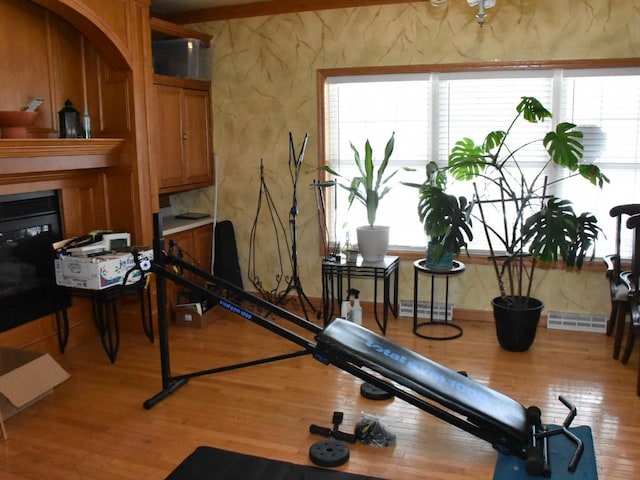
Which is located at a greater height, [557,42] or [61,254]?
[557,42]

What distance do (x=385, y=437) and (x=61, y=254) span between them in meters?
2.38

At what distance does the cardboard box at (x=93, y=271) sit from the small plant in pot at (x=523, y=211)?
2281 mm

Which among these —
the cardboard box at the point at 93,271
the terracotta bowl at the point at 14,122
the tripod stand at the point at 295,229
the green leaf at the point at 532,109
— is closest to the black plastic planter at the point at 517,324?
the green leaf at the point at 532,109

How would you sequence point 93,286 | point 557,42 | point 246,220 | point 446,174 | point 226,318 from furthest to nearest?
A: 1. point 246,220
2. point 226,318
3. point 446,174
4. point 557,42
5. point 93,286

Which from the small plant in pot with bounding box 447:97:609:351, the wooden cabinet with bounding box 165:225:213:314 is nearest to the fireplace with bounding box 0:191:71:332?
the wooden cabinet with bounding box 165:225:213:314

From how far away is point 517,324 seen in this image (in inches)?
158

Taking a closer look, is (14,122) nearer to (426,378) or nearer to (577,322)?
(426,378)

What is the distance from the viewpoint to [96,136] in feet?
14.3

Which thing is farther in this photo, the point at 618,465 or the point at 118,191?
the point at 118,191

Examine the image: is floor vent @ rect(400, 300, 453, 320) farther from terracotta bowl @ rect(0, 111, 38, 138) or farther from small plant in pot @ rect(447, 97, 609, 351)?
terracotta bowl @ rect(0, 111, 38, 138)

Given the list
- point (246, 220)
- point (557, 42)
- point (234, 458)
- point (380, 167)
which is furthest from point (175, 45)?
point (234, 458)

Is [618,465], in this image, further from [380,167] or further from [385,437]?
[380,167]

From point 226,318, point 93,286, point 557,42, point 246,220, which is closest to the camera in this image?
point 93,286

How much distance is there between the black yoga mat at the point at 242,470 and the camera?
104 inches
